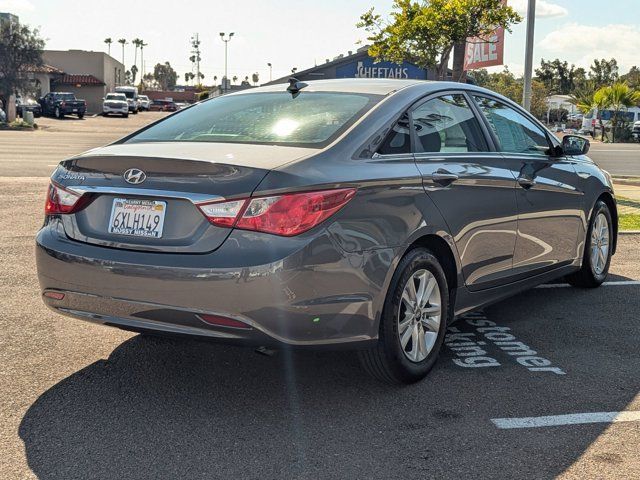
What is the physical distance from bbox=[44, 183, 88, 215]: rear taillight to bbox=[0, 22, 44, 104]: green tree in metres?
43.3

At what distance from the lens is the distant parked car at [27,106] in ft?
161

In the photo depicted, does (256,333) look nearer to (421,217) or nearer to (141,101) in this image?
(421,217)

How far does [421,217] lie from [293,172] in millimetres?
911

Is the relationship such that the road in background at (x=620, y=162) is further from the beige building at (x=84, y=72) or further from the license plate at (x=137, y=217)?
the beige building at (x=84, y=72)

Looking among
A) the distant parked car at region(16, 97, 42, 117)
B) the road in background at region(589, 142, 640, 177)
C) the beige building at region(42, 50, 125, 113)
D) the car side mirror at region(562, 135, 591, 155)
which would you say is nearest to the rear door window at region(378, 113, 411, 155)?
the car side mirror at region(562, 135, 591, 155)

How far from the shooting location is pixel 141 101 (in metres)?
79.9

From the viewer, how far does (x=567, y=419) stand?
388 centimetres

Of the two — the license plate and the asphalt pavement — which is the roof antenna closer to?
the license plate

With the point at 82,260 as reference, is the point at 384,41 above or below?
above

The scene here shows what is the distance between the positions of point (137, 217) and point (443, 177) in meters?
1.77

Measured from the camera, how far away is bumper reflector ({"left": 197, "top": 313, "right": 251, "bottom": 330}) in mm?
3545

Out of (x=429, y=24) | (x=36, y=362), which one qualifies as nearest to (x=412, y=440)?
(x=36, y=362)

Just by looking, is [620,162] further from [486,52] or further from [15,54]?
[15,54]

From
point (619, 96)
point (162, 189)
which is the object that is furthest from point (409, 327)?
point (619, 96)
